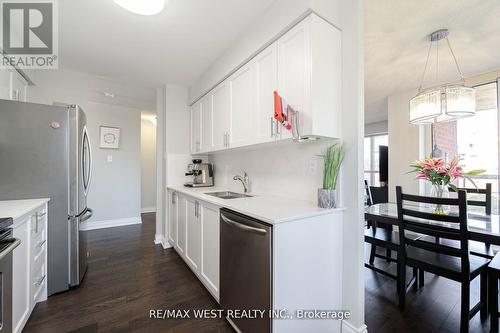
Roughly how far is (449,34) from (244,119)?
221 centimetres

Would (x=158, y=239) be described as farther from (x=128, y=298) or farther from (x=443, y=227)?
(x=443, y=227)

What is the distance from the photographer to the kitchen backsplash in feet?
5.72

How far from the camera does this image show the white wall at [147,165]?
554 centimetres

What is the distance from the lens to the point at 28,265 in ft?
5.06

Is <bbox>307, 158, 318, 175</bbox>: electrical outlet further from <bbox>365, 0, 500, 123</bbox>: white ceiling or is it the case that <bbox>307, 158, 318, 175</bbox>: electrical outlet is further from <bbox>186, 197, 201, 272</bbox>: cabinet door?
<bbox>365, 0, 500, 123</bbox>: white ceiling

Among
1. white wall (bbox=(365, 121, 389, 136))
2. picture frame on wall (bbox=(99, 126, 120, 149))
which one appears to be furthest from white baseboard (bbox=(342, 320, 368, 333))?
white wall (bbox=(365, 121, 389, 136))

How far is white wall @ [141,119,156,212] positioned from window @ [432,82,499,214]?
6200mm

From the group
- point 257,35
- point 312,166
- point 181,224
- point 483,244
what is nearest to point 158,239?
point 181,224

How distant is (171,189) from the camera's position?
115 inches

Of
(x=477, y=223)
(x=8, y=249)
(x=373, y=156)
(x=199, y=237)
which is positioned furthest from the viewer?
(x=373, y=156)

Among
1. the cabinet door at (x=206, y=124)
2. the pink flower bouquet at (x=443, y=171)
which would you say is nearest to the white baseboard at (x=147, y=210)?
the cabinet door at (x=206, y=124)

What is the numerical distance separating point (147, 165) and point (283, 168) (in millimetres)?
4712

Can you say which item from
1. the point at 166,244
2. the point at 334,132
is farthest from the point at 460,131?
the point at 166,244

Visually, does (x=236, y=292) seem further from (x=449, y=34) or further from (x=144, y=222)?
(x=144, y=222)
